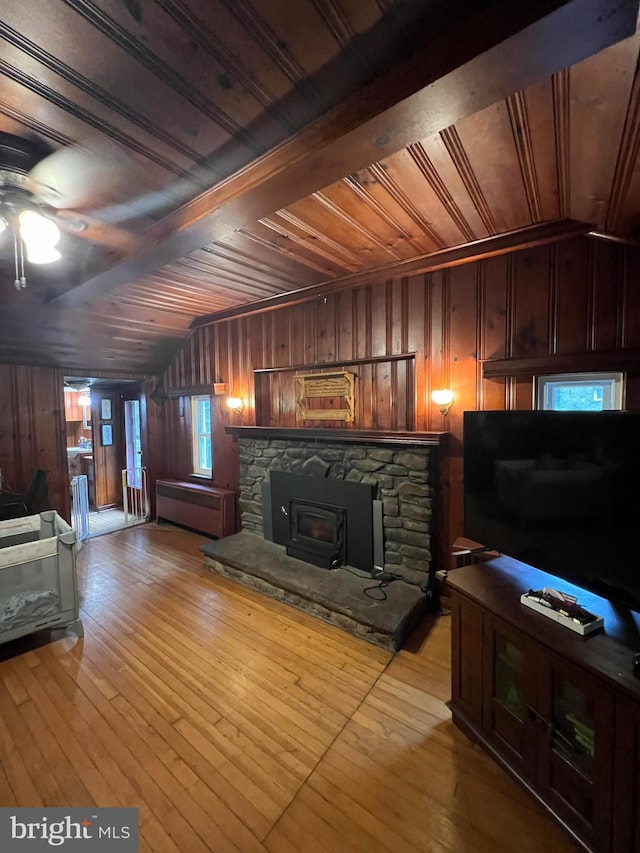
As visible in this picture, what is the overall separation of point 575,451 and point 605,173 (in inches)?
46.3

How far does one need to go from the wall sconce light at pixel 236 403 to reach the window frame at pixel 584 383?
2989 millimetres

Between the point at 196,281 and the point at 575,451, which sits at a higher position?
the point at 196,281

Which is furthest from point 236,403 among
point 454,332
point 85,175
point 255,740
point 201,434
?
point 255,740

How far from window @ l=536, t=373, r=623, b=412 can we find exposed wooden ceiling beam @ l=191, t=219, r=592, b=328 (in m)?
0.89

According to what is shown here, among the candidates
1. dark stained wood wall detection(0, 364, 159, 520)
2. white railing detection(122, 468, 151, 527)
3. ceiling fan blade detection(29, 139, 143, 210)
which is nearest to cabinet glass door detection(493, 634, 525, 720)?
ceiling fan blade detection(29, 139, 143, 210)

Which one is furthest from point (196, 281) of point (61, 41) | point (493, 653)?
point (493, 653)

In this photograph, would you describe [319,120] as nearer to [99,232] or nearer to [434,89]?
[434,89]

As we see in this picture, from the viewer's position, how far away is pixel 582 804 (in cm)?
133

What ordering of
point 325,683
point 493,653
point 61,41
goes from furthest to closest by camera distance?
point 325,683, point 493,653, point 61,41

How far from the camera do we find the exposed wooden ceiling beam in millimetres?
2242

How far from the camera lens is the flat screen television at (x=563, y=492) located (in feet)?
4.59

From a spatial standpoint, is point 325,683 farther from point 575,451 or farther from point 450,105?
point 450,105

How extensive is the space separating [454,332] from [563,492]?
1.55 m

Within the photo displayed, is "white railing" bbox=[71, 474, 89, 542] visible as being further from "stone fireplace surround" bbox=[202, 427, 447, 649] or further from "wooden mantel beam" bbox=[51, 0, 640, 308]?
"wooden mantel beam" bbox=[51, 0, 640, 308]
